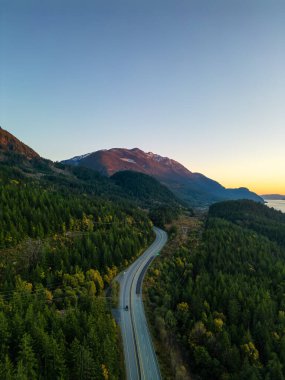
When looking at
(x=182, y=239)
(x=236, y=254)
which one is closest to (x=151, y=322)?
(x=236, y=254)

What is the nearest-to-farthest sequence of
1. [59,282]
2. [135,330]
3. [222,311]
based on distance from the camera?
[135,330]
[222,311]
[59,282]

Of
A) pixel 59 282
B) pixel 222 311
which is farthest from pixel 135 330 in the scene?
pixel 59 282

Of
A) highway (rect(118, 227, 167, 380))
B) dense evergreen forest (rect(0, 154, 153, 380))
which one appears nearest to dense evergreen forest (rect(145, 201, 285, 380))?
highway (rect(118, 227, 167, 380))

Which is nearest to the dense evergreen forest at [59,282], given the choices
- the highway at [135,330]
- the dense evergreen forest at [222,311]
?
the highway at [135,330]

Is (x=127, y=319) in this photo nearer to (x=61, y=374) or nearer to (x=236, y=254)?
(x=61, y=374)

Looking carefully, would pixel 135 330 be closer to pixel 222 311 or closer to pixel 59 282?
pixel 222 311

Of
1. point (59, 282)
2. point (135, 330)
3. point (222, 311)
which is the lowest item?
point (135, 330)

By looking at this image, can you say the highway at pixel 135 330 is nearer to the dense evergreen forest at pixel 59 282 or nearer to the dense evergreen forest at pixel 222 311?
the dense evergreen forest at pixel 59 282
